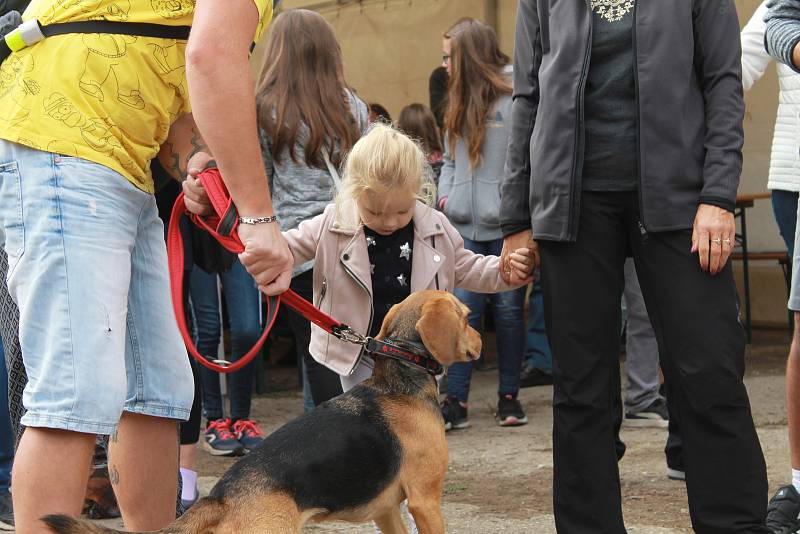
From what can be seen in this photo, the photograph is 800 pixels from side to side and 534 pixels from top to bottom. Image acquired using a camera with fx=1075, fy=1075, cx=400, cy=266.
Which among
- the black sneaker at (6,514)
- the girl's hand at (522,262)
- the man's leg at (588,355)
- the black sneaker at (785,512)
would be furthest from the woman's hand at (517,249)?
the black sneaker at (6,514)

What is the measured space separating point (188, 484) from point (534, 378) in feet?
11.8

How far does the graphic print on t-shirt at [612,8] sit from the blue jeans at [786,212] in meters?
1.74

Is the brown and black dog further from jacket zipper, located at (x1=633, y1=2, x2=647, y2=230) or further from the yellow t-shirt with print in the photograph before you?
the yellow t-shirt with print

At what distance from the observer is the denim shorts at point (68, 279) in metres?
2.45

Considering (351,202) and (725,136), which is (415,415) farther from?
(725,136)

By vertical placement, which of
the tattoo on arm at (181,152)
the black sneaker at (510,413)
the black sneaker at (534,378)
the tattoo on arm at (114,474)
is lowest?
the black sneaker at (534,378)

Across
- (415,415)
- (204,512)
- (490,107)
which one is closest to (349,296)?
(415,415)

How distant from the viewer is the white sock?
4.48m

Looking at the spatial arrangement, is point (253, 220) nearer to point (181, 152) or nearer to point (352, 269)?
point (181, 152)

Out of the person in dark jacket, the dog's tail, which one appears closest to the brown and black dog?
the dog's tail

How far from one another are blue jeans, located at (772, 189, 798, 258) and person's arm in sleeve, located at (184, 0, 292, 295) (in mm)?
2674

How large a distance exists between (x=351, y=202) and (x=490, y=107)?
8.18 ft

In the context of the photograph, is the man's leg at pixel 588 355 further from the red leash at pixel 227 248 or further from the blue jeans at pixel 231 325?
the blue jeans at pixel 231 325

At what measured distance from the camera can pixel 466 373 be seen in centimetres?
623
